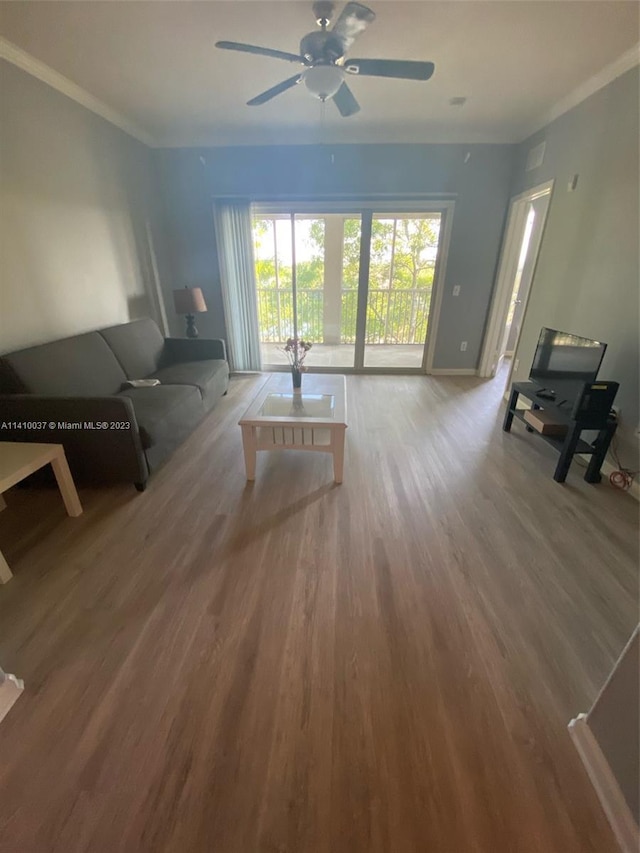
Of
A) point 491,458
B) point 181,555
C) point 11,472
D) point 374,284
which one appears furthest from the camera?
point 374,284

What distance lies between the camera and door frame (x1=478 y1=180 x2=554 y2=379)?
11.3ft

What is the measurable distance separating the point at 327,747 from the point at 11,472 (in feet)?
5.74

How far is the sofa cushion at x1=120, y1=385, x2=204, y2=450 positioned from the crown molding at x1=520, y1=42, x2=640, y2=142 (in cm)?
375

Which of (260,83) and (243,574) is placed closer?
(243,574)

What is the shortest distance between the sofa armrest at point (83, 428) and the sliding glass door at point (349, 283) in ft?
9.39

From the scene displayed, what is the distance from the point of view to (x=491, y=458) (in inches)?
101

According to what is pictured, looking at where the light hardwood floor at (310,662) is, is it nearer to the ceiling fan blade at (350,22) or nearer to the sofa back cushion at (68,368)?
the sofa back cushion at (68,368)

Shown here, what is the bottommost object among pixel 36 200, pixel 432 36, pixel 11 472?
pixel 11 472

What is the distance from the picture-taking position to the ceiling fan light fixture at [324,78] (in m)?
1.74

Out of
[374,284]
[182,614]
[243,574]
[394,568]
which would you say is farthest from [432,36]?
[182,614]

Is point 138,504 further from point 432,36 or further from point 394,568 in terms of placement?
point 432,36

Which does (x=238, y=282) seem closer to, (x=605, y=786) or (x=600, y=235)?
(x=600, y=235)

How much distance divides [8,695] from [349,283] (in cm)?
445

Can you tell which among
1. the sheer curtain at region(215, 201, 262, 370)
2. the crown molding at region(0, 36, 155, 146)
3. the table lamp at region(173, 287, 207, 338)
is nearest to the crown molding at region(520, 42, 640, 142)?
the sheer curtain at region(215, 201, 262, 370)
